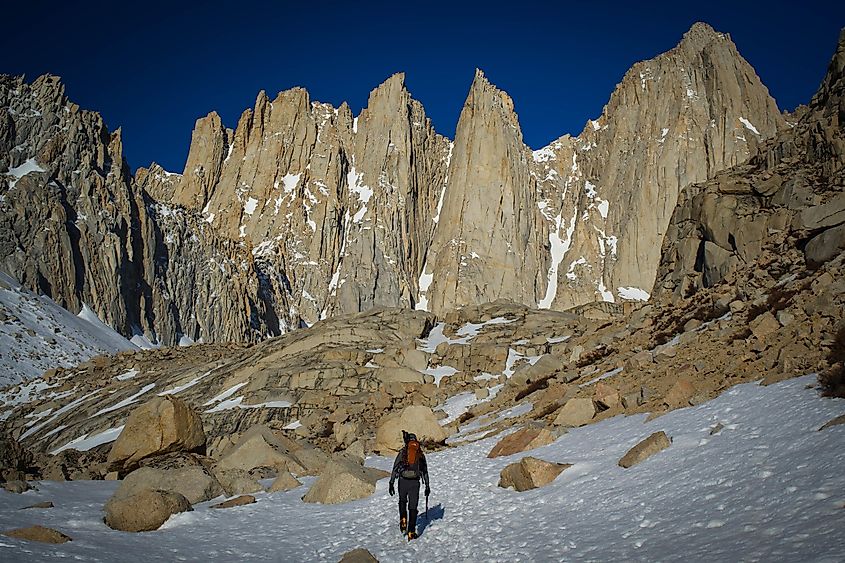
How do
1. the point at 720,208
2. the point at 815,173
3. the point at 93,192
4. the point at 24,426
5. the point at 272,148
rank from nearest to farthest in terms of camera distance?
the point at 815,173, the point at 720,208, the point at 24,426, the point at 93,192, the point at 272,148

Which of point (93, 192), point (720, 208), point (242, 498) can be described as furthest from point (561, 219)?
point (242, 498)

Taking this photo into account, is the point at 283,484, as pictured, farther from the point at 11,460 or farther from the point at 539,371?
the point at 539,371

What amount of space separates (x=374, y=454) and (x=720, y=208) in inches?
825

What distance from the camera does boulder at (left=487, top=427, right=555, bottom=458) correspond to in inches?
683

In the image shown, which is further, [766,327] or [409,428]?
[409,428]

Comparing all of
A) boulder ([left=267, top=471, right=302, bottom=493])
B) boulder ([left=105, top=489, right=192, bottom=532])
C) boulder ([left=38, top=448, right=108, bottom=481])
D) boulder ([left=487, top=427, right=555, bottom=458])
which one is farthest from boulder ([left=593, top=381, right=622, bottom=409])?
boulder ([left=38, top=448, right=108, bottom=481])

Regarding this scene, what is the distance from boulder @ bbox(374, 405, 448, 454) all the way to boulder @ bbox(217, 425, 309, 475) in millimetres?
5541

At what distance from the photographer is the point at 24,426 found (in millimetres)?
53406

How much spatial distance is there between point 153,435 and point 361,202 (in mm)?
130919

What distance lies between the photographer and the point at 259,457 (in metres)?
20.6

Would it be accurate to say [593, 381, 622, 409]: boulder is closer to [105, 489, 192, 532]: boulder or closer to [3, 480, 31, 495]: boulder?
[105, 489, 192, 532]: boulder

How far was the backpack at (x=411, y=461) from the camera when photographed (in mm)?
11406

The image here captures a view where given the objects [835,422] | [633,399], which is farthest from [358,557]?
[633,399]

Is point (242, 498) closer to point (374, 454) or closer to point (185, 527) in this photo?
point (185, 527)
